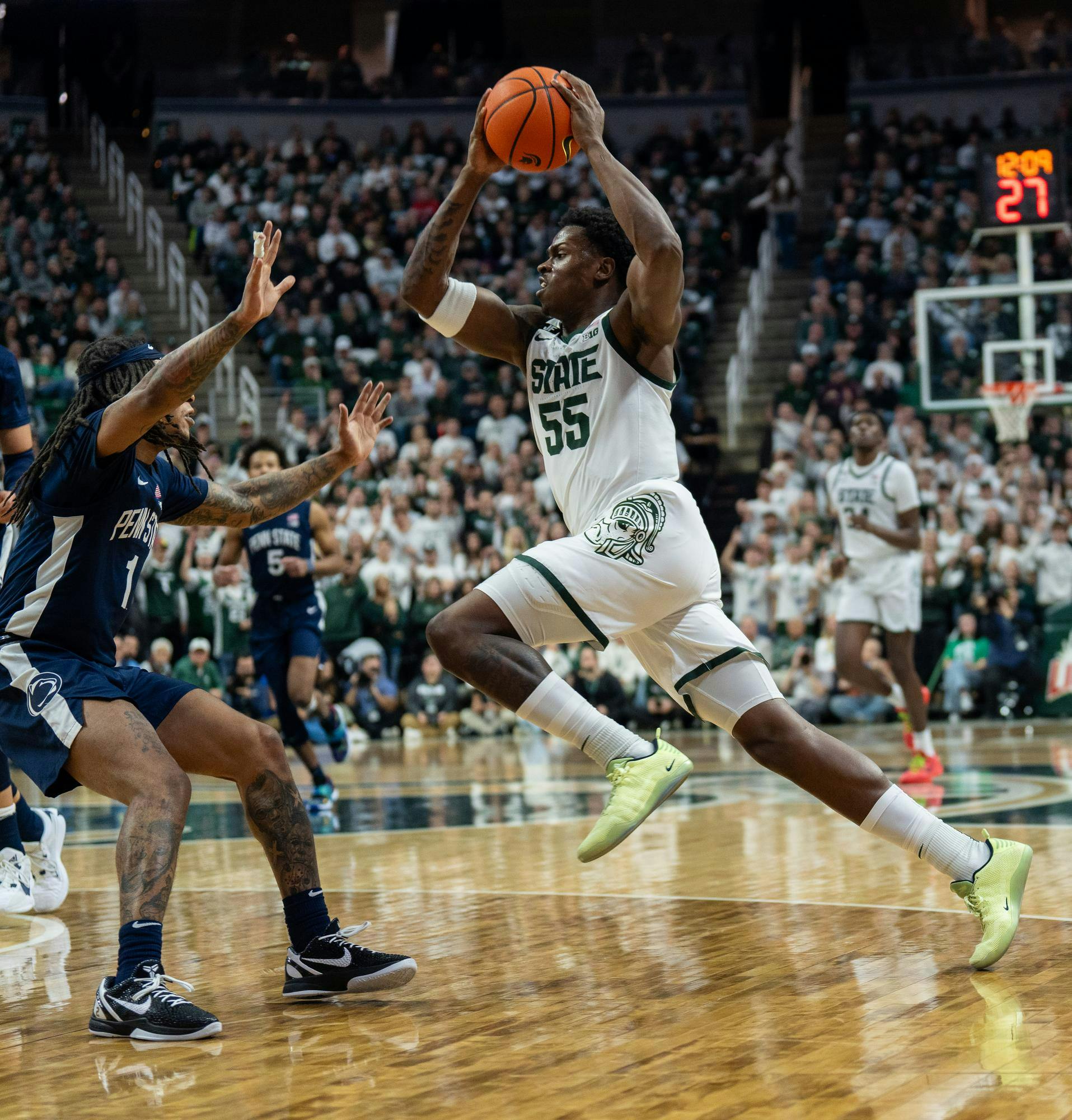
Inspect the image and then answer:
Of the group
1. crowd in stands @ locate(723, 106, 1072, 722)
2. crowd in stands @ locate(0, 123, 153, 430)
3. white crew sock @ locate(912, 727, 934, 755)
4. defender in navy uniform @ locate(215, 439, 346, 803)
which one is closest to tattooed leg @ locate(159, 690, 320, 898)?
defender in navy uniform @ locate(215, 439, 346, 803)

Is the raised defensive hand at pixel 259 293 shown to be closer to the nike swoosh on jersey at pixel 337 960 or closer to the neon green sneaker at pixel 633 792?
the neon green sneaker at pixel 633 792

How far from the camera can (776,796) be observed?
9461 millimetres

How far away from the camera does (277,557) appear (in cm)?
962

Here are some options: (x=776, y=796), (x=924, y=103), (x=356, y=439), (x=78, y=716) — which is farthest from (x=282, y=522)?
(x=924, y=103)

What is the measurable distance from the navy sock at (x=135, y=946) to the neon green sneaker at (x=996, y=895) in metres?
2.40

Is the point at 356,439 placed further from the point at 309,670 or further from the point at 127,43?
the point at 127,43

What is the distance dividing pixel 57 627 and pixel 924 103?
23499 millimetres

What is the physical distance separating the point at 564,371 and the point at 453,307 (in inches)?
17.6

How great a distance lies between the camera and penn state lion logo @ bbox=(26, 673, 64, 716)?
14.0 feet

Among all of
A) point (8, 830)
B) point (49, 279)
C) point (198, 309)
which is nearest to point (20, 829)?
point (8, 830)

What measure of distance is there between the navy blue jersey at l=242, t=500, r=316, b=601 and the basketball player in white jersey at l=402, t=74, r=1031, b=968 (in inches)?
186

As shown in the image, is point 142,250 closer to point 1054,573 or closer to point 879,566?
point 1054,573

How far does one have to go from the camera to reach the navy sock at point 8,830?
6.17m

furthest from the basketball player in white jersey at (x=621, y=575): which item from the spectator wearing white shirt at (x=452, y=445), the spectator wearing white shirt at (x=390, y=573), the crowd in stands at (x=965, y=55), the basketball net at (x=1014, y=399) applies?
the crowd in stands at (x=965, y=55)
